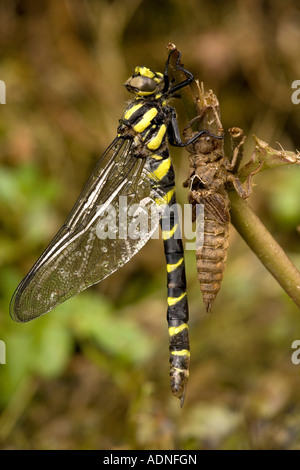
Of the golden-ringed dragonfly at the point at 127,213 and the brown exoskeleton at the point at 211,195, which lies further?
the golden-ringed dragonfly at the point at 127,213

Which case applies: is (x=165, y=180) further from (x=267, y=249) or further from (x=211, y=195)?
(x=267, y=249)

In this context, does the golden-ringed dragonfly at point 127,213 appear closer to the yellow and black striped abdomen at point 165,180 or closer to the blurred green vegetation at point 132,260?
the yellow and black striped abdomen at point 165,180

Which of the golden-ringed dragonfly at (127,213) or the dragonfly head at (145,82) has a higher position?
the dragonfly head at (145,82)

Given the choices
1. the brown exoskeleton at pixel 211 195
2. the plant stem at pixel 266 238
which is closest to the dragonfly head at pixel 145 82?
the brown exoskeleton at pixel 211 195

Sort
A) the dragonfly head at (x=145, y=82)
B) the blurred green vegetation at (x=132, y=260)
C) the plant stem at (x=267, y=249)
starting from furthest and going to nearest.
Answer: the blurred green vegetation at (x=132, y=260) → the dragonfly head at (x=145, y=82) → the plant stem at (x=267, y=249)

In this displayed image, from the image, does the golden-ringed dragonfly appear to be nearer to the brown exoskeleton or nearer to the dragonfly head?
the dragonfly head

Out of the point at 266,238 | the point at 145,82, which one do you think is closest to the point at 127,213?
the point at 145,82

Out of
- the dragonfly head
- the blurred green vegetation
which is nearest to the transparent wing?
the dragonfly head
